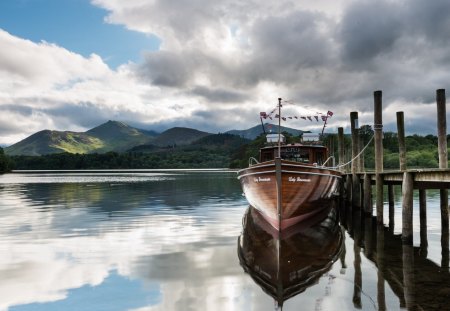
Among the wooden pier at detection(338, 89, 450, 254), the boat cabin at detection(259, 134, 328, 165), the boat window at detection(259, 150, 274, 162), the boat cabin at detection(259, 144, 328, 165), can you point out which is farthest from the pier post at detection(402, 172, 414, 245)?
the boat window at detection(259, 150, 274, 162)

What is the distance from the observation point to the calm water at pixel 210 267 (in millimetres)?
10312

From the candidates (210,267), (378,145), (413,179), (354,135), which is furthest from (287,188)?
(354,135)

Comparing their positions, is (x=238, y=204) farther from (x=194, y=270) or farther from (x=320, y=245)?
(x=194, y=270)

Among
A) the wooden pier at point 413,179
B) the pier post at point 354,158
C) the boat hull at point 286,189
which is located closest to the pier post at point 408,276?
the wooden pier at point 413,179

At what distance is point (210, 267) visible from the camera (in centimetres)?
1388

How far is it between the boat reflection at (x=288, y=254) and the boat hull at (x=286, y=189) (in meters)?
0.80

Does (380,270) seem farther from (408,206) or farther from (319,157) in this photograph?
(319,157)

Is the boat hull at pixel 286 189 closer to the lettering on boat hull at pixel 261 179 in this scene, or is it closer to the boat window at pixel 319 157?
the lettering on boat hull at pixel 261 179


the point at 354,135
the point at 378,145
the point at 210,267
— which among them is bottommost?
the point at 210,267

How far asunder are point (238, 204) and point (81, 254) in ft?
68.2

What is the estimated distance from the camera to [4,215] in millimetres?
27531

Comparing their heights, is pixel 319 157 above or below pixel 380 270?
above

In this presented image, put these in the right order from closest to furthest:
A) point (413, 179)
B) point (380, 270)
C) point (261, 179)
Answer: point (380, 270) < point (413, 179) < point (261, 179)

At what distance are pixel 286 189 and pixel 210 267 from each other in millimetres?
5810
